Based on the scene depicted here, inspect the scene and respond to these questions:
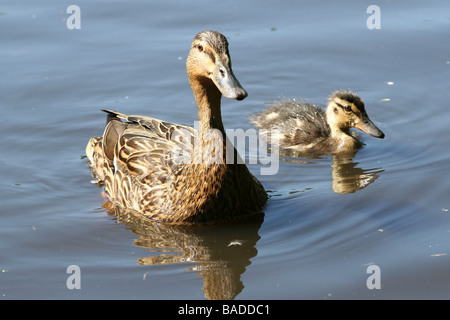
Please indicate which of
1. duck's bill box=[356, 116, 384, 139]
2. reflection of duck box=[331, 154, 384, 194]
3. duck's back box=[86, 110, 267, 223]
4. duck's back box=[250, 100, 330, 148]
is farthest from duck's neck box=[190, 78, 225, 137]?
duck's bill box=[356, 116, 384, 139]

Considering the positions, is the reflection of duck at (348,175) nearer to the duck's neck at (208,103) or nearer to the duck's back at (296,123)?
the duck's back at (296,123)

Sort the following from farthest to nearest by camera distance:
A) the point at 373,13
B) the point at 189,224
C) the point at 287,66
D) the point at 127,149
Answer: the point at 373,13 < the point at 287,66 < the point at 127,149 < the point at 189,224

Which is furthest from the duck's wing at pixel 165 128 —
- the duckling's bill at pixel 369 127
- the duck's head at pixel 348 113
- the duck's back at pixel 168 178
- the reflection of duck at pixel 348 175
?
the duckling's bill at pixel 369 127

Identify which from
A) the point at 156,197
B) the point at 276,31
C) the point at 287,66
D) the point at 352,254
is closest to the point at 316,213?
the point at 352,254

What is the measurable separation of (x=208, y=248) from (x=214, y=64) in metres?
1.24

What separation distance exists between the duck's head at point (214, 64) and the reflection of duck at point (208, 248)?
3.41 ft

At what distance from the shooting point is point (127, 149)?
19.9 feet

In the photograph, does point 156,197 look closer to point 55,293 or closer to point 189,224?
point 189,224

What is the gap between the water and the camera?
16.1 feet

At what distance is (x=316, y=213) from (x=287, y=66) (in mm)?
2962

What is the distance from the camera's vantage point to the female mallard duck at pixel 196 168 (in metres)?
A: 5.23

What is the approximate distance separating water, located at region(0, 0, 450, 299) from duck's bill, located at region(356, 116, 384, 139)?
17cm

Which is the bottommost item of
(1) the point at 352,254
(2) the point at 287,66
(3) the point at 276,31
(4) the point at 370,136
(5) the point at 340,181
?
(1) the point at 352,254

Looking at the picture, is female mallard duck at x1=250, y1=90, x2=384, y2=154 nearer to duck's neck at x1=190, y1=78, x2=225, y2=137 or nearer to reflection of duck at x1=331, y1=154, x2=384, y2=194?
reflection of duck at x1=331, y1=154, x2=384, y2=194
